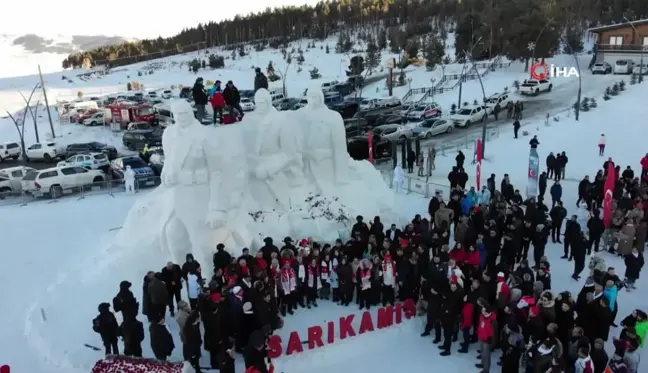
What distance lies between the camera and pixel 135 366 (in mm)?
8664

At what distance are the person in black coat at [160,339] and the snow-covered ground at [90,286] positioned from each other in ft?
2.59

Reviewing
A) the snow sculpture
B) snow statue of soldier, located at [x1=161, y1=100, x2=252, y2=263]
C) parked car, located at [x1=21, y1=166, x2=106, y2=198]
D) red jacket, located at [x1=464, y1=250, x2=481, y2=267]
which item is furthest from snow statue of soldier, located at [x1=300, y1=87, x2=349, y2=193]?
parked car, located at [x1=21, y1=166, x2=106, y2=198]

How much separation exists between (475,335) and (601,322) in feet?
7.20

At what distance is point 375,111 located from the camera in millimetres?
36969

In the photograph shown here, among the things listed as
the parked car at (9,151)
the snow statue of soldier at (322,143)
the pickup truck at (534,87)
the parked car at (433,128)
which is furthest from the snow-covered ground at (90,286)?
the pickup truck at (534,87)

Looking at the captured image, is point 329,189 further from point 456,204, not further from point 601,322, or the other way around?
point 601,322

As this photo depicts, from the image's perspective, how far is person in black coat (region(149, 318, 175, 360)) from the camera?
29.5ft

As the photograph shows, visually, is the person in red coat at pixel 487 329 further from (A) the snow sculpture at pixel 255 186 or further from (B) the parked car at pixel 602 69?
(B) the parked car at pixel 602 69

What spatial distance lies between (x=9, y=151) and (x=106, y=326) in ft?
84.3

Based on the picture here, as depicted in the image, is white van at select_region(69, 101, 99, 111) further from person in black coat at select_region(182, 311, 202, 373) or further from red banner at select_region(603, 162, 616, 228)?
red banner at select_region(603, 162, 616, 228)

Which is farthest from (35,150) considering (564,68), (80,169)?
(564,68)

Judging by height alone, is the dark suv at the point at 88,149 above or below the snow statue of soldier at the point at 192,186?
below

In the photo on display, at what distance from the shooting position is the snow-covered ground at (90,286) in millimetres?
10031

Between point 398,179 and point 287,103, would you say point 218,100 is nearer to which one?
point 398,179
